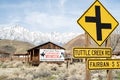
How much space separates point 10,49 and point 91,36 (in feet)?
610

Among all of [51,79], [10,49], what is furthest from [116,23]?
[10,49]

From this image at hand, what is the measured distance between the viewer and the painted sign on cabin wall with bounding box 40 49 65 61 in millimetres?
52375

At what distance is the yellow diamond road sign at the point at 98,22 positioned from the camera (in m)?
9.10

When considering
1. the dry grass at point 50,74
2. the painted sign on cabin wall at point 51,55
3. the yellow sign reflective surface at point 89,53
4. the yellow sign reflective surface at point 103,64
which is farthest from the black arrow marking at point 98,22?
the painted sign on cabin wall at point 51,55

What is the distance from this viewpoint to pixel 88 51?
9.30 metres

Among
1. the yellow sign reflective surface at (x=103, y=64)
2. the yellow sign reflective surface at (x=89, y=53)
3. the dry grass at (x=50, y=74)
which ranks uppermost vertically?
the yellow sign reflective surface at (x=89, y=53)

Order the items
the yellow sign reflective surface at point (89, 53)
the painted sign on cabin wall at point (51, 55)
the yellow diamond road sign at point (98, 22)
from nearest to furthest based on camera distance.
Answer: the yellow diamond road sign at point (98, 22), the yellow sign reflective surface at point (89, 53), the painted sign on cabin wall at point (51, 55)

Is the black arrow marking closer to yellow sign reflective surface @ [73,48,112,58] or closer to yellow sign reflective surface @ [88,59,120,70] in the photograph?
→ yellow sign reflective surface @ [73,48,112,58]

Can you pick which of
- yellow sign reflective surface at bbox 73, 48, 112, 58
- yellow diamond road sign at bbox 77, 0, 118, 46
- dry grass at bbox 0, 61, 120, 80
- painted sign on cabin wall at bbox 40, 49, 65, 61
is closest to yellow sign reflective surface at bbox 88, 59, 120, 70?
yellow sign reflective surface at bbox 73, 48, 112, 58

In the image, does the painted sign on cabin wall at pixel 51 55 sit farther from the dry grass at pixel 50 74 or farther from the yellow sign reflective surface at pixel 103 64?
the yellow sign reflective surface at pixel 103 64

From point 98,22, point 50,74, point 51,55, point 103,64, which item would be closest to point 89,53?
point 103,64

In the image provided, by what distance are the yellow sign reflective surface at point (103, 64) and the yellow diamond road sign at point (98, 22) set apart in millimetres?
593

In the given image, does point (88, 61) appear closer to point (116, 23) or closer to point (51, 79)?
point (116, 23)

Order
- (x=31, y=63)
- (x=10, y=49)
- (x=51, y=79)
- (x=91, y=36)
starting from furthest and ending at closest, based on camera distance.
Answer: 1. (x=10, y=49)
2. (x=31, y=63)
3. (x=51, y=79)
4. (x=91, y=36)
